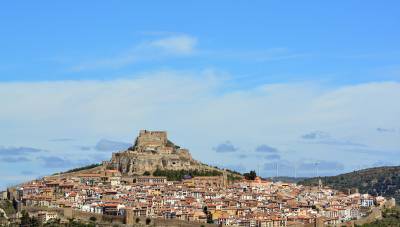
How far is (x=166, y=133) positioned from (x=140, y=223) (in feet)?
77.9

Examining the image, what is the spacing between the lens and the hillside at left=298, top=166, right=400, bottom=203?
9512 cm

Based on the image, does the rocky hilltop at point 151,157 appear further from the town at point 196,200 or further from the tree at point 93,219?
the tree at point 93,219

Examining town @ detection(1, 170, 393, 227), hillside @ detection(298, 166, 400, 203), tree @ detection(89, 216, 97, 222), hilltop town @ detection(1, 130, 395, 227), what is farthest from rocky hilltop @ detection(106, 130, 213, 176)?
hillside @ detection(298, 166, 400, 203)

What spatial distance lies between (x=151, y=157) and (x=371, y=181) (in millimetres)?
26575

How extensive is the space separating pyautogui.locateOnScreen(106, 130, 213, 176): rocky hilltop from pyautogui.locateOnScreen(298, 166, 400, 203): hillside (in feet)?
55.1

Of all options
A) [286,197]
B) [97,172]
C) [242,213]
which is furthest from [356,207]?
[97,172]

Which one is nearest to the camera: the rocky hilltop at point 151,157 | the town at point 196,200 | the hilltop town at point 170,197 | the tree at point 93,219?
the tree at point 93,219

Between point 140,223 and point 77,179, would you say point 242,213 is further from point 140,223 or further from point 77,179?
point 77,179

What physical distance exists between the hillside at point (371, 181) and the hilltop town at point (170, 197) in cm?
1425

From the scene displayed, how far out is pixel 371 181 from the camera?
321ft

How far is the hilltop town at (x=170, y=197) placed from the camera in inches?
2534

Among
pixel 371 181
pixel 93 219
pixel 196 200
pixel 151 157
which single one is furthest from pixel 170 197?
pixel 371 181

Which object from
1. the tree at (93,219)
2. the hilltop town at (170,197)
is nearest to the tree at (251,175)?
the hilltop town at (170,197)

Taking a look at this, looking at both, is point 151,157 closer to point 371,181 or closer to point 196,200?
point 196,200
